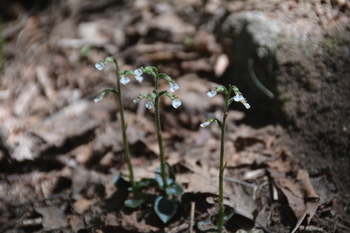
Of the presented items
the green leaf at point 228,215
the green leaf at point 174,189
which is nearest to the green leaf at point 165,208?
the green leaf at point 174,189

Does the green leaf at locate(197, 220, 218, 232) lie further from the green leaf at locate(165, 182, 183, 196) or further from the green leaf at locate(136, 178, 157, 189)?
the green leaf at locate(136, 178, 157, 189)

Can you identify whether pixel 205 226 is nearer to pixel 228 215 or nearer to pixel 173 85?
pixel 228 215

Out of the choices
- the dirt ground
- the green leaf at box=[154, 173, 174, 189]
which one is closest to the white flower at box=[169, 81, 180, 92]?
the green leaf at box=[154, 173, 174, 189]

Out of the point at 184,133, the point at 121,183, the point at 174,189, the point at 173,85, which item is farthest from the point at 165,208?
the point at 184,133

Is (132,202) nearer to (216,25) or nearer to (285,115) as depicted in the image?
(285,115)

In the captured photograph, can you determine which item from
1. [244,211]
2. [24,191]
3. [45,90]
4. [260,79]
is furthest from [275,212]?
[45,90]

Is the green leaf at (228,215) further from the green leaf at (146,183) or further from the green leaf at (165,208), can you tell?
the green leaf at (146,183)
